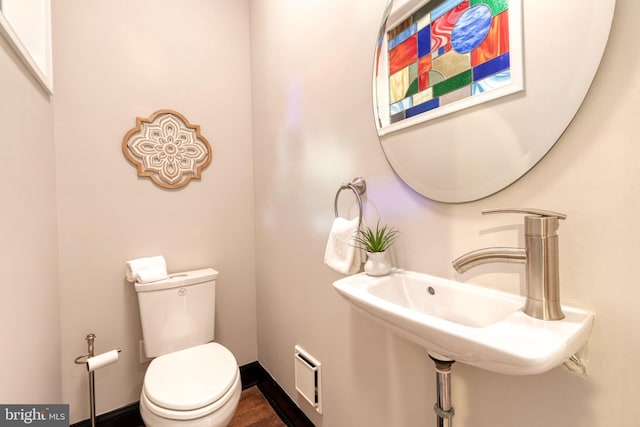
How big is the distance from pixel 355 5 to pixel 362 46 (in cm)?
17

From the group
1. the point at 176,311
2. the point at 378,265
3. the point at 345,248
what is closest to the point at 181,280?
the point at 176,311

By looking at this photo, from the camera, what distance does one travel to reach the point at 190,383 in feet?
4.02

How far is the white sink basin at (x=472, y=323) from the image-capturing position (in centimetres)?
48

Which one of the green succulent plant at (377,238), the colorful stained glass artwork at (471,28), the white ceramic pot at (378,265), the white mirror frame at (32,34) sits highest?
the white mirror frame at (32,34)

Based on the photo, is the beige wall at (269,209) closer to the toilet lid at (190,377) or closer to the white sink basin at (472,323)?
the white sink basin at (472,323)

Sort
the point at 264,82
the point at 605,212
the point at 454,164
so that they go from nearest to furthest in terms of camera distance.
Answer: the point at 605,212 → the point at 454,164 → the point at 264,82

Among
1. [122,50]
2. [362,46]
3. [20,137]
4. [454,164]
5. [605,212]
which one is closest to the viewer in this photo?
[605,212]

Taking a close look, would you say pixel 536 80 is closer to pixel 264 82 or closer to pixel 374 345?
pixel 374 345

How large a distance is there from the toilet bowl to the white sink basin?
0.77 meters

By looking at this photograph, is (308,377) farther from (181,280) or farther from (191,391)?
(181,280)

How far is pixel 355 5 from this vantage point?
1109 millimetres

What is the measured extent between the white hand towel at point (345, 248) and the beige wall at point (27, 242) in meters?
0.98

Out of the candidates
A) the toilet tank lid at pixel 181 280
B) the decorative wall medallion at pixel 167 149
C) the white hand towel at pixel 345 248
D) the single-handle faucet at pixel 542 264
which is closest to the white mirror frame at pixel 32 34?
the decorative wall medallion at pixel 167 149

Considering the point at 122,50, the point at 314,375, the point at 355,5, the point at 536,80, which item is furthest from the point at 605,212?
the point at 122,50
